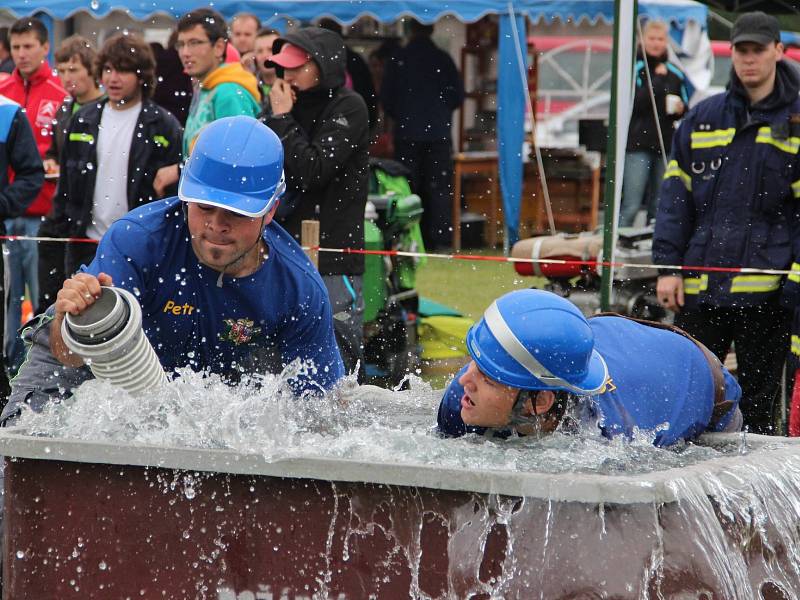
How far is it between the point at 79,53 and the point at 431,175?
18.9ft

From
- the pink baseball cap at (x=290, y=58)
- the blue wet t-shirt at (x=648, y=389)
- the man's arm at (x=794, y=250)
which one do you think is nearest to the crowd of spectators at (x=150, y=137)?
the pink baseball cap at (x=290, y=58)

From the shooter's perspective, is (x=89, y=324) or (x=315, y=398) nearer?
(x=89, y=324)

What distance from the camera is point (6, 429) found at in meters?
3.43

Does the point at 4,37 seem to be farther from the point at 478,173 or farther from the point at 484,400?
the point at 484,400

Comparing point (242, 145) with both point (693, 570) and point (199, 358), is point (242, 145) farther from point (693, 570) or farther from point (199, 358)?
point (693, 570)

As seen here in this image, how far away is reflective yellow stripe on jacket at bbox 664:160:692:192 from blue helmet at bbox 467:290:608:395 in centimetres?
309

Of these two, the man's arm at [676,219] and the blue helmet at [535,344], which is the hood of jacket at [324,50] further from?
the blue helmet at [535,344]

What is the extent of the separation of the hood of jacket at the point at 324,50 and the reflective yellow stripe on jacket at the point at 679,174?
1842 mm

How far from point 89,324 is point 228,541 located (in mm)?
734

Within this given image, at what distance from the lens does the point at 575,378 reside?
359 centimetres

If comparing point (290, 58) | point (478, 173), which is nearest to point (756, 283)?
point (290, 58)

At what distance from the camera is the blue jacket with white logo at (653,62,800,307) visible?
6.21 metres

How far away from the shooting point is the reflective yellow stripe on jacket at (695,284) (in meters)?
6.38

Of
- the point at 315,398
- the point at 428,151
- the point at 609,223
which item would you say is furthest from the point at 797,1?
the point at 315,398
